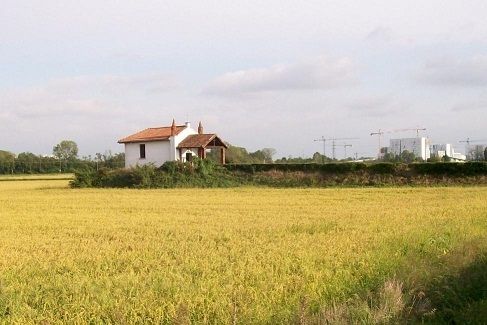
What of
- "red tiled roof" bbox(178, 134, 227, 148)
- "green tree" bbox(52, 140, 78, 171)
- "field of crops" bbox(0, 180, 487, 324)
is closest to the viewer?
"field of crops" bbox(0, 180, 487, 324)

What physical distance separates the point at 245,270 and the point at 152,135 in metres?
43.2

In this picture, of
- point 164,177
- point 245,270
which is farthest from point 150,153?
point 245,270

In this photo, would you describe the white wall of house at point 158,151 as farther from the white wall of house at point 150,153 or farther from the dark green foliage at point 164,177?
the dark green foliage at point 164,177

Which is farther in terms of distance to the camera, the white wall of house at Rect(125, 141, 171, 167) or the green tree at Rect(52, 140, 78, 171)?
the green tree at Rect(52, 140, 78, 171)

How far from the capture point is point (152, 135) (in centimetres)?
5019

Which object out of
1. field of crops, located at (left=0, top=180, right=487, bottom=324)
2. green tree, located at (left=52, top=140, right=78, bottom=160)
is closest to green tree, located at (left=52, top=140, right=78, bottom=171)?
green tree, located at (left=52, top=140, right=78, bottom=160)

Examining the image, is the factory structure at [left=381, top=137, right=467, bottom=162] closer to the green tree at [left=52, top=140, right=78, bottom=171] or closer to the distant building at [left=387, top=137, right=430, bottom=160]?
the distant building at [left=387, top=137, right=430, bottom=160]

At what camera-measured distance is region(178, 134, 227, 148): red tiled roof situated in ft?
152

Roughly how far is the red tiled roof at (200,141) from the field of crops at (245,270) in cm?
3079

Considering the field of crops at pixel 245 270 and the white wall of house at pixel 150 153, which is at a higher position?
the white wall of house at pixel 150 153

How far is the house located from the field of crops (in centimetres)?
3170

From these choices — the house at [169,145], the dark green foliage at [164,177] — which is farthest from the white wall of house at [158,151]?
the dark green foliage at [164,177]

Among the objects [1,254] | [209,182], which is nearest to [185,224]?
[1,254]

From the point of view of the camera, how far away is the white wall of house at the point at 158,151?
4759 cm
